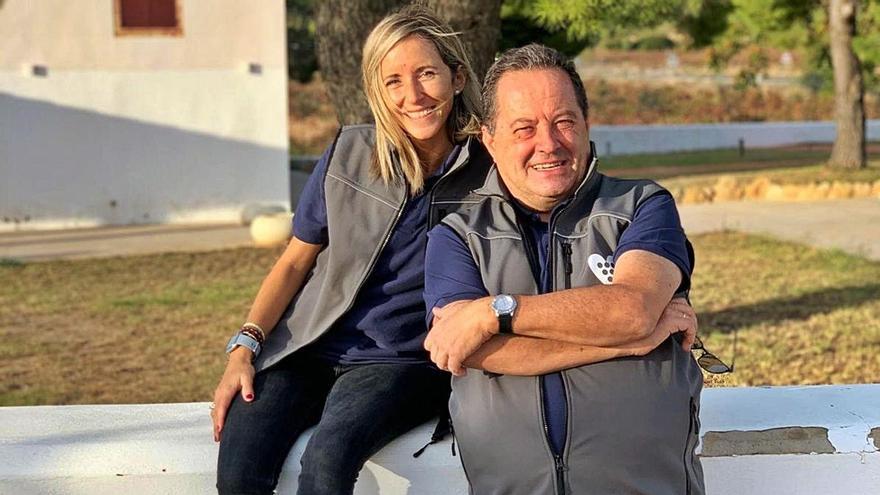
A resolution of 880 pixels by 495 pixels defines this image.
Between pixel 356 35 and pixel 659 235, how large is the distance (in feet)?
10.5

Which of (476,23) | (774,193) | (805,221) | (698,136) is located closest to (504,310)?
(476,23)

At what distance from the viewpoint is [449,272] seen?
2.32m

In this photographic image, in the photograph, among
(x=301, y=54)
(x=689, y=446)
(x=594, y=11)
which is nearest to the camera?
(x=689, y=446)

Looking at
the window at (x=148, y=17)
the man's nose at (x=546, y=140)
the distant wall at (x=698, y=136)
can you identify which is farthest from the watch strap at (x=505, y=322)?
the distant wall at (x=698, y=136)

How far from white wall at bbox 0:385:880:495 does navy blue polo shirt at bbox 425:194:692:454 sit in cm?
47

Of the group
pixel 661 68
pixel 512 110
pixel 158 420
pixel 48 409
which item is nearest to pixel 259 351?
pixel 158 420

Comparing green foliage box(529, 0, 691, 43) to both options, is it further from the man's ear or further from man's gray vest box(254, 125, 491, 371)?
the man's ear

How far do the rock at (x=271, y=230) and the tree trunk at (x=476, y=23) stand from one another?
597cm

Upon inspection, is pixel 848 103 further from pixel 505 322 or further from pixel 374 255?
pixel 505 322

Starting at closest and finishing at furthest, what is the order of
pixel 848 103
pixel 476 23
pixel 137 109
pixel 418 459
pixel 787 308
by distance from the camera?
pixel 418 459, pixel 476 23, pixel 787 308, pixel 137 109, pixel 848 103

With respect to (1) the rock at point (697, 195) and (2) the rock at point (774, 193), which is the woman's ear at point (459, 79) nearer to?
(1) the rock at point (697, 195)

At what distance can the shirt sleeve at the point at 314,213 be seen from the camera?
275 cm

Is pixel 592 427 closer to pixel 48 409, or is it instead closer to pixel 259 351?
pixel 259 351

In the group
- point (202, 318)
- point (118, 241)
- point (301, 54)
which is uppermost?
point (301, 54)
